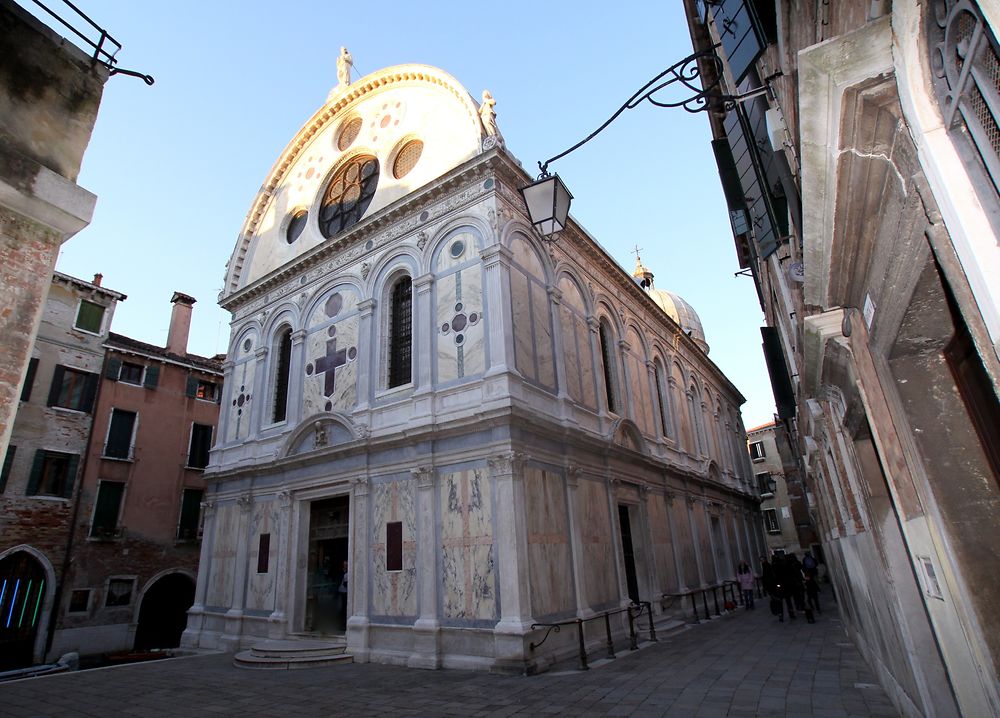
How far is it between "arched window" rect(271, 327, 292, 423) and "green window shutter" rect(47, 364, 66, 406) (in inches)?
308

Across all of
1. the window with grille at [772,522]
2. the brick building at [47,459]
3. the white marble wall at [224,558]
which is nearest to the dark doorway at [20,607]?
the brick building at [47,459]

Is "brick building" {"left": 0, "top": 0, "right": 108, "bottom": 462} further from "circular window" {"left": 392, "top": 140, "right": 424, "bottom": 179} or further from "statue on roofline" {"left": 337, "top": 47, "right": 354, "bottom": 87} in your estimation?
"statue on roofline" {"left": 337, "top": 47, "right": 354, "bottom": 87}

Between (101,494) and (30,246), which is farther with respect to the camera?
(101,494)

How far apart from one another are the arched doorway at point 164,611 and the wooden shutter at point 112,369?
275 inches

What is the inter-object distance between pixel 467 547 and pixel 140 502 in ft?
47.6

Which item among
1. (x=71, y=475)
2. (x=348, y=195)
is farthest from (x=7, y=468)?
(x=348, y=195)

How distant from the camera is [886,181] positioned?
240cm

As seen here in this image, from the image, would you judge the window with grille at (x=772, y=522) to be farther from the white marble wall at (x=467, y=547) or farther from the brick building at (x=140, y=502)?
the brick building at (x=140, y=502)

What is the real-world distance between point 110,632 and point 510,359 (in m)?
16.1

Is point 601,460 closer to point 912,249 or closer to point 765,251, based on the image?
point 765,251

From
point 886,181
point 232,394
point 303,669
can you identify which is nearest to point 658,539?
point 303,669

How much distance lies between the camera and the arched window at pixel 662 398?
61.0ft

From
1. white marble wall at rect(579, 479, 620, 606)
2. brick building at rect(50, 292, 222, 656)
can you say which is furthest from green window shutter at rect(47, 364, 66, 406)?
white marble wall at rect(579, 479, 620, 606)

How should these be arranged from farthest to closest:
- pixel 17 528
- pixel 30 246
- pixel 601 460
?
pixel 17 528 < pixel 601 460 < pixel 30 246
